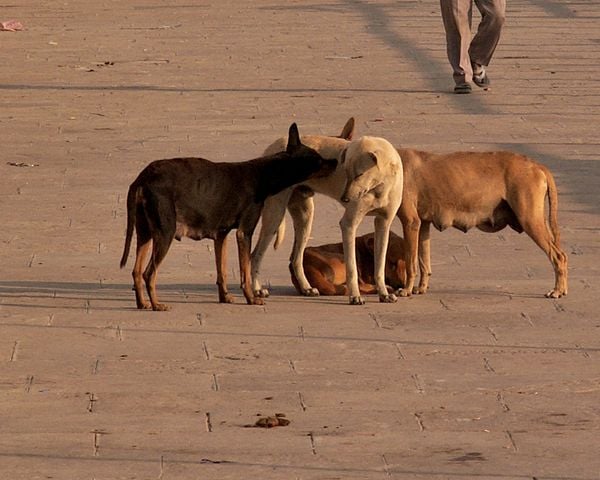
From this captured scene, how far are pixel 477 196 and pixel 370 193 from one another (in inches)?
28.8

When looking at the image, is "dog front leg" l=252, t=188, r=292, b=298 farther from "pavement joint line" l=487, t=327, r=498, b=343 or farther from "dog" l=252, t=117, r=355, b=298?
"pavement joint line" l=487, t=327, r=498, b=343

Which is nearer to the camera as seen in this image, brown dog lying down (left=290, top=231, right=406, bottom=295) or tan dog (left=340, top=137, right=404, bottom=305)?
tan dog (left=340, top=137, right=404, bottom=305)

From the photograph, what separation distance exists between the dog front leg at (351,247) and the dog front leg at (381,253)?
12cm

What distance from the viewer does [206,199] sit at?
998 centimetres

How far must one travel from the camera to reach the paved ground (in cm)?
727

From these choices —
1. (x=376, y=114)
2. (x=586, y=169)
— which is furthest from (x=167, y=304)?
(x=376, y=114)

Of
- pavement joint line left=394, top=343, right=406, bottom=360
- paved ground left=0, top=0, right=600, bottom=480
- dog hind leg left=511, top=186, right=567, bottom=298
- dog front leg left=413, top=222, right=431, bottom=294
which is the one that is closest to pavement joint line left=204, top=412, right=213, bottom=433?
paved ground left=0, top=0, right=600, bottom=480

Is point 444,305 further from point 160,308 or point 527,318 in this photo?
point 160,308

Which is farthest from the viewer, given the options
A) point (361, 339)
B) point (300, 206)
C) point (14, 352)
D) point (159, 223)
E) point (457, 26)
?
point (457, 26)

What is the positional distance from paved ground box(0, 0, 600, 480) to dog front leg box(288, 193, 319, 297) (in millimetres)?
191

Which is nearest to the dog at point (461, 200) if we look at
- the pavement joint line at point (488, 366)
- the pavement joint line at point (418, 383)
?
the pavement joint line at point (488, 366)

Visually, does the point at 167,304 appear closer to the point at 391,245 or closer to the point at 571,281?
the point at 391,245

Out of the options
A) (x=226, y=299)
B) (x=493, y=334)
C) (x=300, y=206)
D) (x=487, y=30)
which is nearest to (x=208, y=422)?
(x=493, y=334)

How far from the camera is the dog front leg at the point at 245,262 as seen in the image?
32.9 feet
